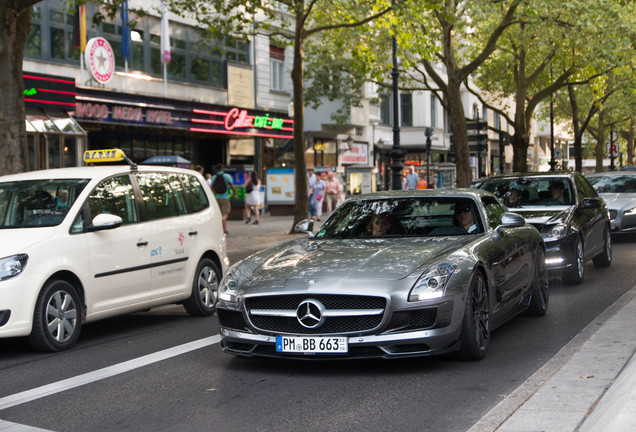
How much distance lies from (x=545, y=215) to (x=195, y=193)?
15.5 ft

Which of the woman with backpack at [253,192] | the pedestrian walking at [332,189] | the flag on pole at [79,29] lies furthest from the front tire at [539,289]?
the pedestrian walking at [332,189]

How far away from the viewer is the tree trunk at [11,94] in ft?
45.0

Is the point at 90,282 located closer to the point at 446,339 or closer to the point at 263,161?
the point at 446,339

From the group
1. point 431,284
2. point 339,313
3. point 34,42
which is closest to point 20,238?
point 339,313

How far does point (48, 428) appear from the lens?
530 centimetres

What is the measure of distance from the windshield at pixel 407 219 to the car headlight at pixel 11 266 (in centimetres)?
258

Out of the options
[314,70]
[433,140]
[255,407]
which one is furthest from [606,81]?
[255,407]

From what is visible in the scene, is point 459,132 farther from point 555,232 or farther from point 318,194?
point 555,232

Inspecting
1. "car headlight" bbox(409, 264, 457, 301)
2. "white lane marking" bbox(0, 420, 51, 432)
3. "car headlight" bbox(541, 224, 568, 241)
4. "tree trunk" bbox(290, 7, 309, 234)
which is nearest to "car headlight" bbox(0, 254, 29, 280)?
"white lane marking" bbox(0, 420, 51, 432)

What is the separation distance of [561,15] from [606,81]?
13.5m

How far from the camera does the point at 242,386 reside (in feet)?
20.8

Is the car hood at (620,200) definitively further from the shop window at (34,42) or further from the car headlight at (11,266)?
the shop window at (34,42)

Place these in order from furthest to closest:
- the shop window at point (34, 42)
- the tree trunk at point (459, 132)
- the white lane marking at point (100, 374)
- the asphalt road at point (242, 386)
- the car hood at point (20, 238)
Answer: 1. the tree trunk at point (459, 132)
2. the shop window at point (34, 42)
3. the car hood at point (20, 238)
4. the white lane marking at point (100, 374)
5. the asphalt road at point (242, 386)

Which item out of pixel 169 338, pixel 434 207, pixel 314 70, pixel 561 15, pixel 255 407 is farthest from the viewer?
pixel 314 70
